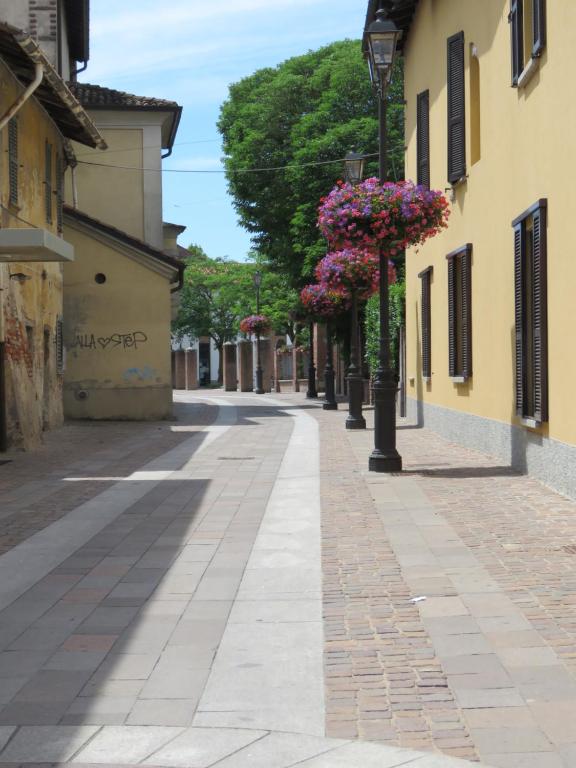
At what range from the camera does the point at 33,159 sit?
19.8m

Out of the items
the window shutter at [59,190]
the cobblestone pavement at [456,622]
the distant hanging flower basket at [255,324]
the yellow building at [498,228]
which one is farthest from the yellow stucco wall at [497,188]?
the distant hanging flower basket at [255,324]

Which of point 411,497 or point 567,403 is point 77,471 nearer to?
point 411,497

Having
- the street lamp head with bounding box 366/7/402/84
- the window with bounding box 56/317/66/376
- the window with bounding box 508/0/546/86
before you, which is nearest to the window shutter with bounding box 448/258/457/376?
the street lamp head with bounding box 366/7/402/84

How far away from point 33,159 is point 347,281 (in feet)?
21.2

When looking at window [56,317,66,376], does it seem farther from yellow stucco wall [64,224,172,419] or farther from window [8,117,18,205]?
window [8,117,18,205]

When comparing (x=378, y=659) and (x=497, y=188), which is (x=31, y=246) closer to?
(x=497, y=188)

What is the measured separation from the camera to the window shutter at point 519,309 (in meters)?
12.7

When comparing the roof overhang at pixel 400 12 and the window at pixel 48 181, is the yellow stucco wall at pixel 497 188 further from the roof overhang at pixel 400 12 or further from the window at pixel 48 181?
the window at pixel 48 181

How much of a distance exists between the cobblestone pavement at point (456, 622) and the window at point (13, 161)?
911cm

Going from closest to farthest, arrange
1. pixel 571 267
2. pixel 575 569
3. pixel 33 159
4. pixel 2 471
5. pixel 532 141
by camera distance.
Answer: pixel 575 569 → pixel 571 267 → pixel 532 141 → pixel 2 471 → pixel 33 159

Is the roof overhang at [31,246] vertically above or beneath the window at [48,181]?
beneath

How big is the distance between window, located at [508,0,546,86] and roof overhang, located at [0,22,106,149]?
649cm

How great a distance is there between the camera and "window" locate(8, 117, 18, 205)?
695 inches

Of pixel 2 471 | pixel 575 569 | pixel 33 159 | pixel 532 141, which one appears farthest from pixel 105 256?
pixel 575 569
